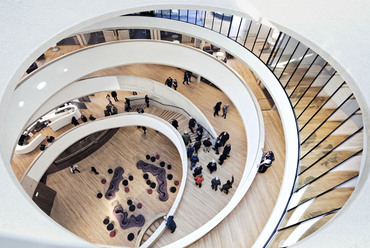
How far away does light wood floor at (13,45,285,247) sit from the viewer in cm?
737

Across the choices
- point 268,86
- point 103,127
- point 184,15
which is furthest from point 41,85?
point 268,86

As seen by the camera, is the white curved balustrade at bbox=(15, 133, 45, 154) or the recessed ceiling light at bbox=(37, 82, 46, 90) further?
the white curved balustrade at bbox=(15, 133, 45, 154)

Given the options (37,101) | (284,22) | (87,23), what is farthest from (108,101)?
(284,22)

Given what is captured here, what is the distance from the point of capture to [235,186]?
10.3m

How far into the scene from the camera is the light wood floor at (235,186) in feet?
24.2

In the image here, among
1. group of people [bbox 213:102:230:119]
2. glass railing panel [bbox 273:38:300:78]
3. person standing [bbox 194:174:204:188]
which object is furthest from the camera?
group of people [bbox 213:102:230:119]

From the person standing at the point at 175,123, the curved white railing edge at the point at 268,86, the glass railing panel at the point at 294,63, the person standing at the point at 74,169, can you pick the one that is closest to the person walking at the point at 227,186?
the curved white railing edge at the point at 268,86

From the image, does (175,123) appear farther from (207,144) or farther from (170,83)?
(207,144)

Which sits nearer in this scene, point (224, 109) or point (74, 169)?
point (224, 109)

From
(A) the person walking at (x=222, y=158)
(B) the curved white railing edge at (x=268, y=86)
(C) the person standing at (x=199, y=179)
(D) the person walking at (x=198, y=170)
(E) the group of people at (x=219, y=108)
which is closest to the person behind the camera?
(B) the curved white railing edge at (x=268, y=86)

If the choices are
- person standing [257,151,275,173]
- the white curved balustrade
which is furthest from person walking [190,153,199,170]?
the white curved balustrade

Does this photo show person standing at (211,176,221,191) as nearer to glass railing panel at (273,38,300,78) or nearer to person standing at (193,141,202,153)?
person standing at (193,141,202,153)

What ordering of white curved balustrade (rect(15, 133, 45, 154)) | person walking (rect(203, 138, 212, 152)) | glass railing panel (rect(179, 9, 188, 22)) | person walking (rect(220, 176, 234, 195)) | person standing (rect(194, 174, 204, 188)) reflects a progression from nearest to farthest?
1. person walking (rect(220, 176, 234, 195))
2. person standing (rect(194, 174, 204, 188))
3. person walking (rect(203, 138, 212, 152))
4. glass railing panel (rect(179, 9, 188, 22))
5. white curved balustrade (rect(15, 133, 45, 154))

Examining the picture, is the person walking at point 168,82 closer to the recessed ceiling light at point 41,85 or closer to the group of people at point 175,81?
the group of people at point 175,81
